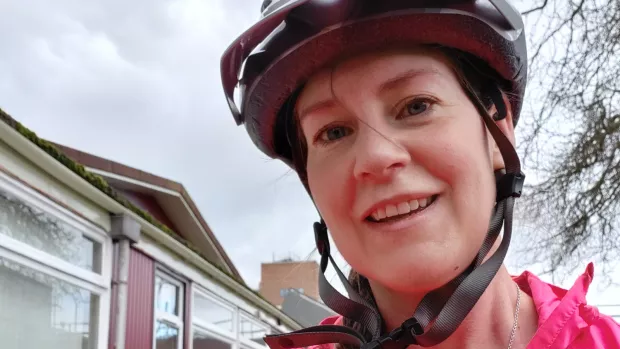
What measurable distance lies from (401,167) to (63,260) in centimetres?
484

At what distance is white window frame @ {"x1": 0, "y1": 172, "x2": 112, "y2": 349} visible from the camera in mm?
4793

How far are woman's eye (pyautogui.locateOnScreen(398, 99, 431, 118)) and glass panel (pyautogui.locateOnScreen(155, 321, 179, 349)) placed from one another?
682 centimetres

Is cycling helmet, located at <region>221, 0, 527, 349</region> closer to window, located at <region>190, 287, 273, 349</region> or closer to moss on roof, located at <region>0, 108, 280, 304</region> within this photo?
moss on roof, located at <region>0, 108, 280, 304</region>

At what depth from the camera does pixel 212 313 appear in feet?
32.8

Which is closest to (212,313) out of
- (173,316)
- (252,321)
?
(173,316)

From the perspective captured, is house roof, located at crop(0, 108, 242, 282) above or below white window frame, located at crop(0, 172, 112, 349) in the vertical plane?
above

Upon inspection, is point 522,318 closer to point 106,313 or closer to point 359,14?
point 359,14

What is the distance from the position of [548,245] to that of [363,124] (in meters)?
5.78

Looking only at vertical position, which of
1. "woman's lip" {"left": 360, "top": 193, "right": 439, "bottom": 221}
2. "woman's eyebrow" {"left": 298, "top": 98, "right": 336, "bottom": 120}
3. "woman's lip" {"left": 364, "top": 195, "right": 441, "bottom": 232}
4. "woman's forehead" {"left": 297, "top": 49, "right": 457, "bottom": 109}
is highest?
"woman's forehead" {"left": 297, "top": 49, "right": 457, "bottom": 109}

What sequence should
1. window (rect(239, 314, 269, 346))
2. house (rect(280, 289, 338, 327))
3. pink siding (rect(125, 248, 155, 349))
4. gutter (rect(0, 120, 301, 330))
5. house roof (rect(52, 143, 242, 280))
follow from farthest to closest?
house (rect(280, 289, 338, 327)), window (rect(239, 314, 269, 346)), house roof (rect(52, 143, 242, 280)), pink siding (rect(125, 248, 155, 349)), gutter (rect(0, 120, 301, 330))

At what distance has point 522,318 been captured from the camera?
1559mm

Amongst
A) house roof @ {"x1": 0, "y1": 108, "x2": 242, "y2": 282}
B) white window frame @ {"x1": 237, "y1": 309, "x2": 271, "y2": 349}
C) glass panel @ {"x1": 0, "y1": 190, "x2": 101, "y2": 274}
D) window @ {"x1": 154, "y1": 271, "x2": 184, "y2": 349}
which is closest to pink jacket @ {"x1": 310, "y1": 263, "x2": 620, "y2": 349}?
house roof @ {"x1": 0, "y1": 108, "x2": 242, "y2": 282}

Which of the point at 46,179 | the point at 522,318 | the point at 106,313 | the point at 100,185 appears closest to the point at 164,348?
the point at 106,313

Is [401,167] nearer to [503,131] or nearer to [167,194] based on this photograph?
[503,131]
